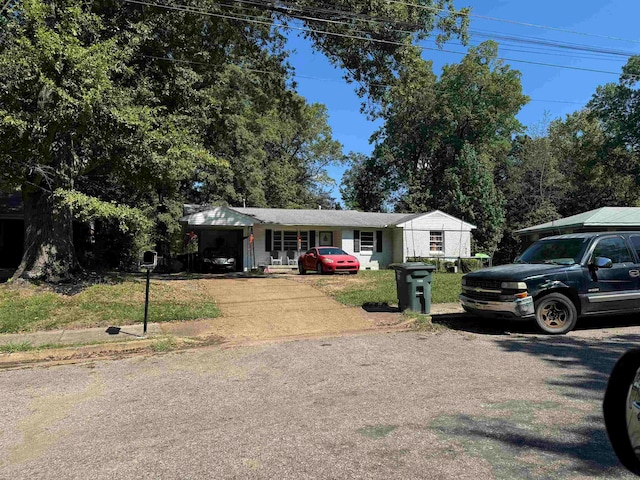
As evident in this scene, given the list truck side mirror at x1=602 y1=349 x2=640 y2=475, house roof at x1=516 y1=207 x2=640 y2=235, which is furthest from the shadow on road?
house roof at x1=516 y1=207 x2=640 y2=235

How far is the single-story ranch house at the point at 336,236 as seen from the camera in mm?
25344

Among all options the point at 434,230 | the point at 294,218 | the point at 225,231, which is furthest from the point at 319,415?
the point at 434,230

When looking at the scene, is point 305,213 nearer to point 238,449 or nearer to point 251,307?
point 251,307

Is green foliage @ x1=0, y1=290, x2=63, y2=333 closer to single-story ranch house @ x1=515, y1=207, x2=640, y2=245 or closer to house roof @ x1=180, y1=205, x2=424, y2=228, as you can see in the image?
house roof @ x1=180, y1=205, x2=424, y2=228

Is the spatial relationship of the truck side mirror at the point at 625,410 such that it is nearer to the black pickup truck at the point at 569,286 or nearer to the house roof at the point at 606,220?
the black pickup truck at the point at 569,286

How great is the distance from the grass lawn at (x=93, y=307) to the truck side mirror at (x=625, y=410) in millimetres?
9285

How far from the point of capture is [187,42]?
50.7 ft

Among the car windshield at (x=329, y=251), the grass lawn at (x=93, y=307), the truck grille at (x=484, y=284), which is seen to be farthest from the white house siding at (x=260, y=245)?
the truck grille at (x=484, y=284)

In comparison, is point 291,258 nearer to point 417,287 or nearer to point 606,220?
point 417,287

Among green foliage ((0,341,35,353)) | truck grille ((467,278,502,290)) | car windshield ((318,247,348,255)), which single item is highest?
car windshield ((318,247,348,255))

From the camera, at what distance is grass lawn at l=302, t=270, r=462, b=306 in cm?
1227

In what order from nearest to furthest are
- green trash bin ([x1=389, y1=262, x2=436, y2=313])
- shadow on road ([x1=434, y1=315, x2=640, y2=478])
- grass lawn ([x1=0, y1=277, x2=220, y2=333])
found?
shadow on road ([x1=434, y1=315, x2=640, y2=478]) → grass lawn ([x1=0, y1=277, x2=220, y2=333]) → green trash bin ([x1=389, y1=262, x2=436, y2=313])

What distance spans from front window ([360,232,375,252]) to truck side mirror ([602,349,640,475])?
83.8ft

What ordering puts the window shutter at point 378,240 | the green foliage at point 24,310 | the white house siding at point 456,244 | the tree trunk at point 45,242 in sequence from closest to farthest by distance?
the green foliage at point 24,310 → the tree trunk at point 45,242 → the white house siding at point 456,244 → the window shutter at point 378,240
